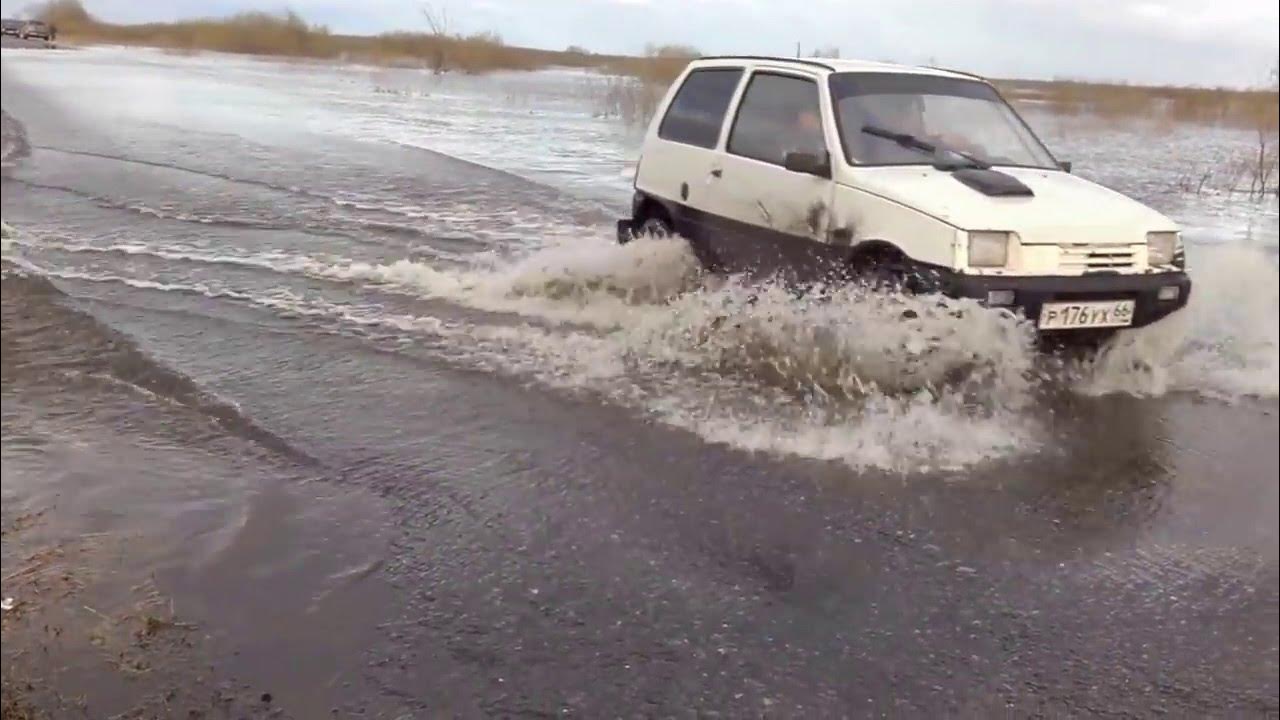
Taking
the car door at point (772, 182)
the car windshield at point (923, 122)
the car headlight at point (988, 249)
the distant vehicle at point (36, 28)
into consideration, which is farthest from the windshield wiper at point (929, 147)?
the distant vehicle at point (36, 28)

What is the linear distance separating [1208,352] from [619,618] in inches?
163

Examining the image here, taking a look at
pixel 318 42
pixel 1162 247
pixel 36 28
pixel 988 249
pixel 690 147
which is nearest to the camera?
pixel 988 249

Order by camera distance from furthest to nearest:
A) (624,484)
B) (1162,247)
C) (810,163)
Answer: (810,163), (1162,247), (624,484)

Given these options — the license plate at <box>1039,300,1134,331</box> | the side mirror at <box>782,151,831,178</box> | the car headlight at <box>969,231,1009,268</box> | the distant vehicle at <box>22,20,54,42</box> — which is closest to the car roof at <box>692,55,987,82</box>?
the side mirror at <box>782,151,831,178</box>

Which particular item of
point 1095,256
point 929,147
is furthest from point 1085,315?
point 929,147

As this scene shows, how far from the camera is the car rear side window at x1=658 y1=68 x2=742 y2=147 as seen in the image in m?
7.13

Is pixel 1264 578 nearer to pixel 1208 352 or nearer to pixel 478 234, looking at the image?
pixel 1208 352

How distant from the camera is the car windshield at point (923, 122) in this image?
6.17 m

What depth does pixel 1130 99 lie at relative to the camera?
217 inches

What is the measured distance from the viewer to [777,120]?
6.68m

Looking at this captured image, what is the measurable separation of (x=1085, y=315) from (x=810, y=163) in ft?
5.46

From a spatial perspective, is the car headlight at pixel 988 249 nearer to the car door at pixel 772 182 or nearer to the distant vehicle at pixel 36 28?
the car door at pixel 772 182

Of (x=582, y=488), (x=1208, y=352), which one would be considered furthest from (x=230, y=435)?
(x=1208, y=352)

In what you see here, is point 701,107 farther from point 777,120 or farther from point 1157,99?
point 1157,99
